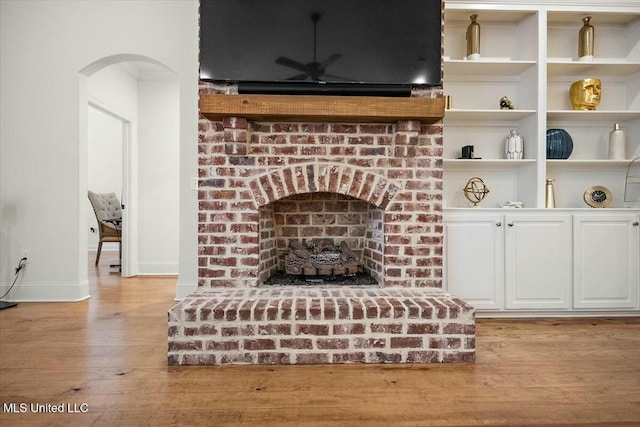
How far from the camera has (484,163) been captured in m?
3.17

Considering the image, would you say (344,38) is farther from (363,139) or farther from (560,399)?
(560,399)

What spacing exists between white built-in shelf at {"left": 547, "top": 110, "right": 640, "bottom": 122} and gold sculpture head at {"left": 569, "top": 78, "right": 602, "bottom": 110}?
0.08 metres

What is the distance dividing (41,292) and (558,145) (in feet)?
14.1

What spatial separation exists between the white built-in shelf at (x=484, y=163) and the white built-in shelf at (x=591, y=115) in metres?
0.43

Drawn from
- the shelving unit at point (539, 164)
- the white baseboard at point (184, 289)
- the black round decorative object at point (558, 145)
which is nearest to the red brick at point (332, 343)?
the shelving unit at point (539, 164)

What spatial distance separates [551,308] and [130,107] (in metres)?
4.75

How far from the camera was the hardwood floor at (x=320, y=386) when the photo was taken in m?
1.53

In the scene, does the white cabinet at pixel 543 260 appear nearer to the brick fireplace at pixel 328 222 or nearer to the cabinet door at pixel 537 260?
the cabinet door at pixel 537 260

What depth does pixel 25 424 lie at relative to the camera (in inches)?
58.0

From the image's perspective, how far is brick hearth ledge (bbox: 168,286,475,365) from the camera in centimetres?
204

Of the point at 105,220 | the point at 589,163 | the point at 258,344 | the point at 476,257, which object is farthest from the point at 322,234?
the point at 105,220

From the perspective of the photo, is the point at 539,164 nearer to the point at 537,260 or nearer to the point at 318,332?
the point at 537,260

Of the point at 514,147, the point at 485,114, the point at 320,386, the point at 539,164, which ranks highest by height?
the point at 485,114

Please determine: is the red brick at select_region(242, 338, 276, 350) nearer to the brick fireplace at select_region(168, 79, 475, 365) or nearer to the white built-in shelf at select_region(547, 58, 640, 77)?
the brick fireplace at select_region(168, 79, 475, 365)
